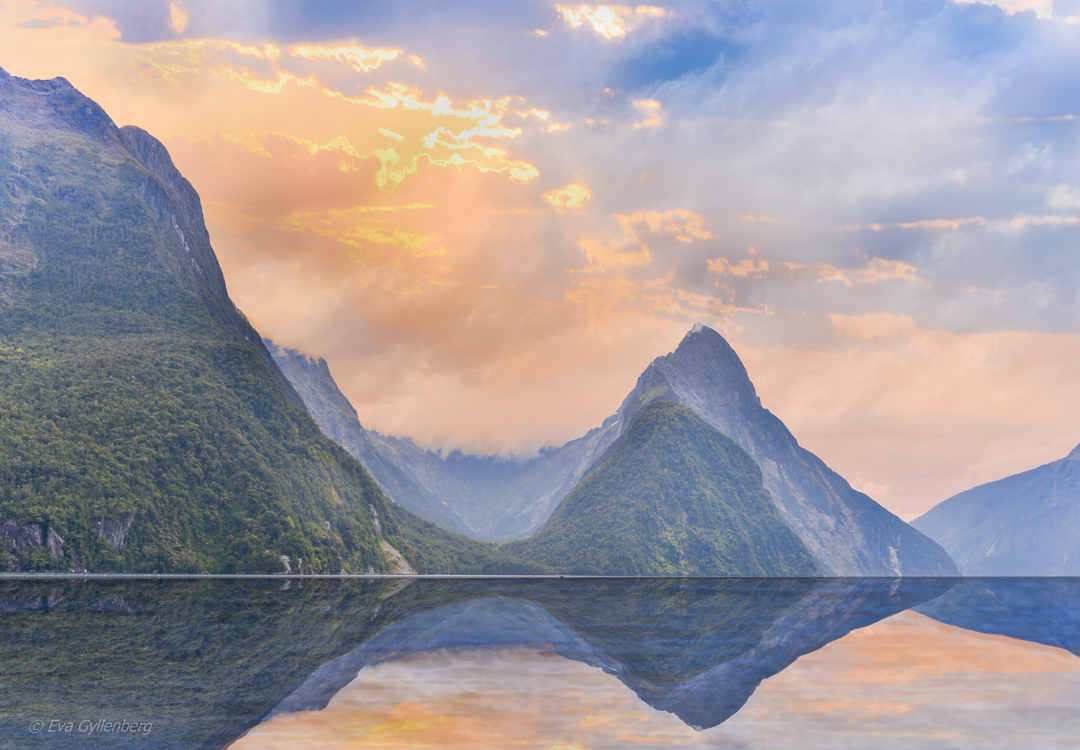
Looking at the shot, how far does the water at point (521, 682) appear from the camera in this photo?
2491 centimetres

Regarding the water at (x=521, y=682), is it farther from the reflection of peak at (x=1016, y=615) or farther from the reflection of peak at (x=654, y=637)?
the reflection of peak at (x=1016, y=615)

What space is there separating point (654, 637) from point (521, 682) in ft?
55.5

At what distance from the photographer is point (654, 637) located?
4675 cm

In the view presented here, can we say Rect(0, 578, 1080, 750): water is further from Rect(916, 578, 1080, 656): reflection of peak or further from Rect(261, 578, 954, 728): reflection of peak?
Rect(916, 578, 1080, 656): reflection of peak

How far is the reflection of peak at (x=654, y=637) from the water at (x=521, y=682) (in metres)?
0.20

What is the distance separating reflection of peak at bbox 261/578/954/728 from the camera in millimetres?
31109

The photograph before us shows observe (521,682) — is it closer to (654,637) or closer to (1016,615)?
(654,637)

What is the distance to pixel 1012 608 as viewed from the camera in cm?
7150

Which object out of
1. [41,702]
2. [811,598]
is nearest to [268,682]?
[41,702]

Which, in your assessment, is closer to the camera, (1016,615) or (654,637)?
(654,637)

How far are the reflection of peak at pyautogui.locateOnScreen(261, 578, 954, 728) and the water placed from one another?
7.9 inches

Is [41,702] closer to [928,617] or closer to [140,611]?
[140,611]

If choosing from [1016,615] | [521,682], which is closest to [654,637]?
[521,682]

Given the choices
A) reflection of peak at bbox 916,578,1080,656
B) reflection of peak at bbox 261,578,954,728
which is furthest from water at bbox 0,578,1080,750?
reflection of peak at bbox 916,578,1080,656
